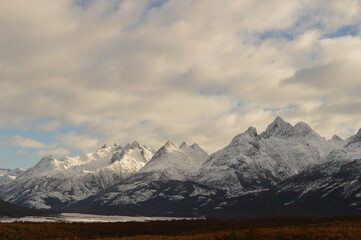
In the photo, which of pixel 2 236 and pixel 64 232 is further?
pixel 64 232

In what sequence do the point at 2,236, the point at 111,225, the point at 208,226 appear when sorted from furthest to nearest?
the point at 111,225 < the point at 208,226 < the point at 2,236

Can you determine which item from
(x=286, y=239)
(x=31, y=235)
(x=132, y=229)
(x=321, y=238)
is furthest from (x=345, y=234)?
(x=31, y=235)

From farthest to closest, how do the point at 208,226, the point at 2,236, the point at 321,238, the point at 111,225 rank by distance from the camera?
the point at 111,225 → the point at 208,226 → the point at 2,236 → the point at 321,238

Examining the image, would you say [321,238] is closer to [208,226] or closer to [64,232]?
[208,226]

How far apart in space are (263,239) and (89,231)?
66.7 metres

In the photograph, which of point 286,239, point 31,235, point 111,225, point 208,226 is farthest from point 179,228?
point 286,239

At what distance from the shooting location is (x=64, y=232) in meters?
125

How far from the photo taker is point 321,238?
76.9 meters

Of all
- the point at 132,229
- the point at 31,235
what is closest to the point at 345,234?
the point at 132,229

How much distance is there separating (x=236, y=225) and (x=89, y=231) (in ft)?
136

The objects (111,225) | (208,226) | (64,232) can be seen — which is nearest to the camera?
(64,232)

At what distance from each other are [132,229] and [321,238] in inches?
2688

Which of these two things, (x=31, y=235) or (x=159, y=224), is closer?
(x=31, y=235)

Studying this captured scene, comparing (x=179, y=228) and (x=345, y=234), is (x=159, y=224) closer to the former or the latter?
(x=179, y=228)
